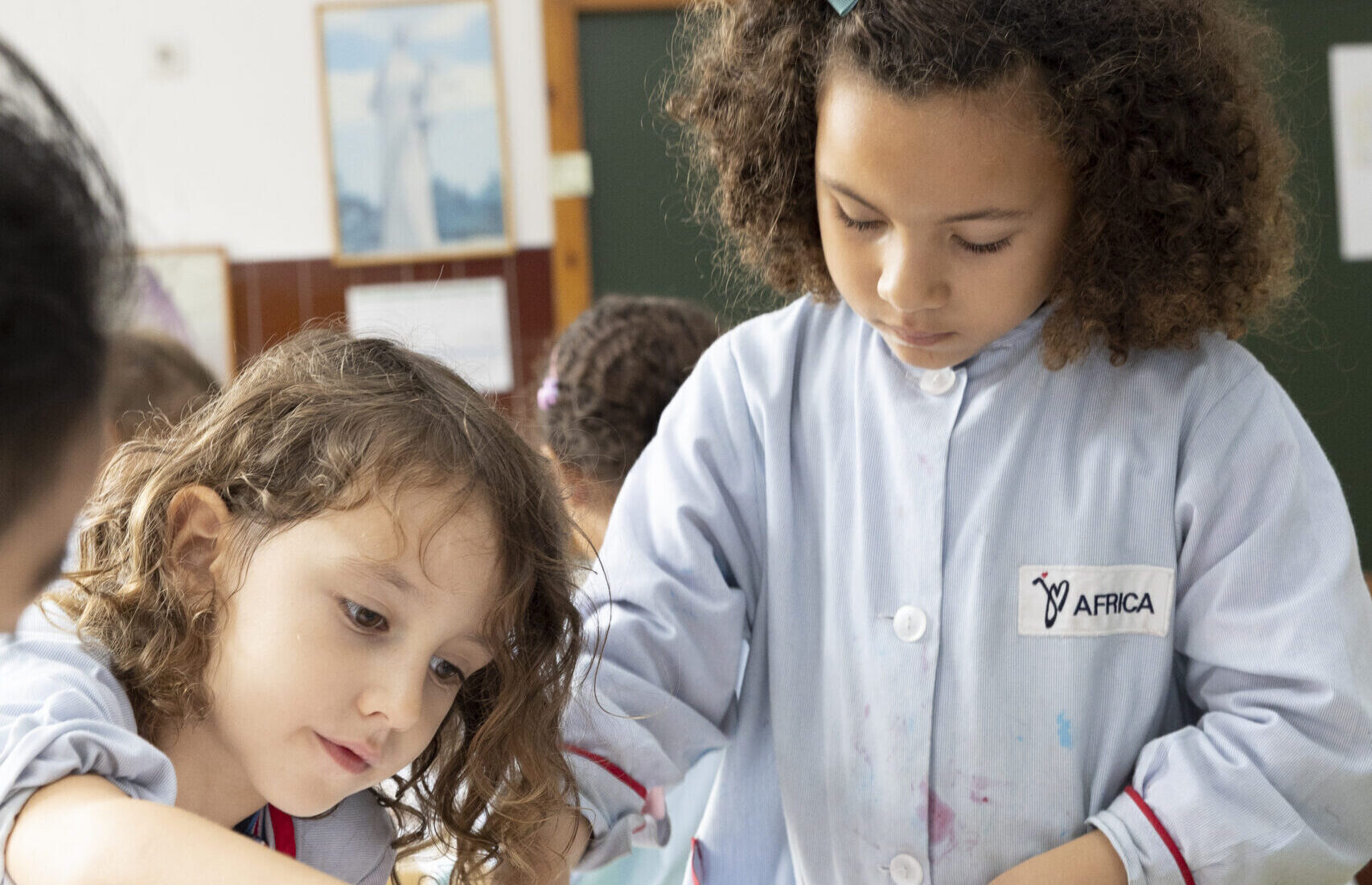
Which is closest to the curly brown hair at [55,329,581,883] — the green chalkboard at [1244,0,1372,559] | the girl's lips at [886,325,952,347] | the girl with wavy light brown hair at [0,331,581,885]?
the girl with wavy light brown hair at [0,331,581,885]

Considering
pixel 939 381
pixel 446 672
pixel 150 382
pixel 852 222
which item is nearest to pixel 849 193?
pixel 852 222

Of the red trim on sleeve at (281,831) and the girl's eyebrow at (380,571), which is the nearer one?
the girl's eyebrow at (380,571)

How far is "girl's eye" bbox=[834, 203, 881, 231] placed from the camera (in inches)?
35.2

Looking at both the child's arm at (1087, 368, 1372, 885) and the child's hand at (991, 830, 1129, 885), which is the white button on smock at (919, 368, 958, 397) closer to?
the child's arm at (1087, 368, 1372, 885)

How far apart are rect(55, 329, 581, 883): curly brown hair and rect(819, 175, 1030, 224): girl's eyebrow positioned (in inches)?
11.4

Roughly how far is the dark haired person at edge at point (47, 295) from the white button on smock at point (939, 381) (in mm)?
664

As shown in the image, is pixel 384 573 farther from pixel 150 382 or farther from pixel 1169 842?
pixel 150 382

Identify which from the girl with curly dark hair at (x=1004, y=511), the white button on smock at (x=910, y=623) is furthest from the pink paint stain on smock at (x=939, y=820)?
the white button on smock at (x=910, y=623)

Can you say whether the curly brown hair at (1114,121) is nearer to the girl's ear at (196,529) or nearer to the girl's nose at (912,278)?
the girl's nose at (912,278)

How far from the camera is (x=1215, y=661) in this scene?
35.2 inches

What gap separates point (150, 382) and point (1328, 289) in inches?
112

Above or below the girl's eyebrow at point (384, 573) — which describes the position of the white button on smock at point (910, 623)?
below

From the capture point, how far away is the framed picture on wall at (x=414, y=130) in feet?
10.5

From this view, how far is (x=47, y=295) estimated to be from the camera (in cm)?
40
